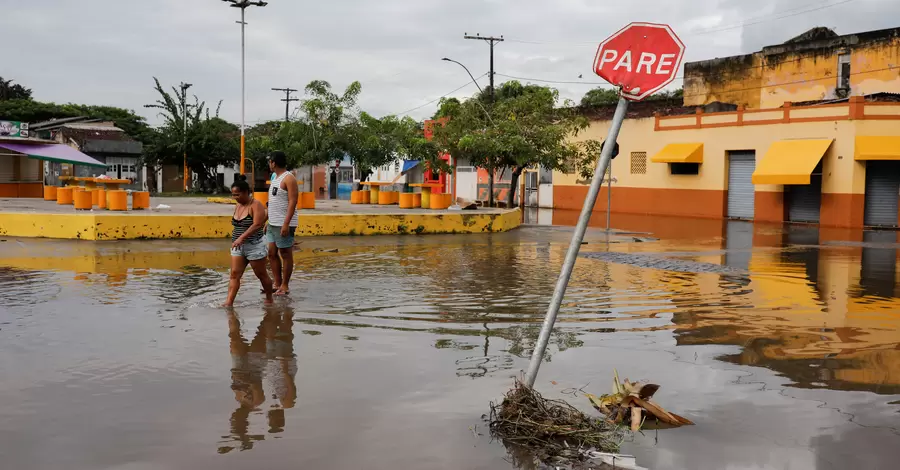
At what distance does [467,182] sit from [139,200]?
29.5 metres

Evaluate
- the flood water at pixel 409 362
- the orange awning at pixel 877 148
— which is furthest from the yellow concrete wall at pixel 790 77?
the flood water at pixel 409 362

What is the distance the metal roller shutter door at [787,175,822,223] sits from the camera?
31688mm

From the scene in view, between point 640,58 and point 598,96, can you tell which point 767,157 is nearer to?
point 640,58

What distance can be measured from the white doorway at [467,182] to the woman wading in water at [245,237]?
130 ft

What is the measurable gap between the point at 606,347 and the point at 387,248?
32.6 feet

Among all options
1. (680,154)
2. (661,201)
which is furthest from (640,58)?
(661,201)

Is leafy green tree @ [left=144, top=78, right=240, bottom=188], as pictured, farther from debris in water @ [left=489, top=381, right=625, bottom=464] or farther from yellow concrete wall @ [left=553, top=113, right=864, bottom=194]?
debris in water @ [left=489, top=381, right=625, bottom=464]

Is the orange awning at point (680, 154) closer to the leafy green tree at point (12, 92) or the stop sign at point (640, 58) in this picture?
the stop sign at point (640, 58)

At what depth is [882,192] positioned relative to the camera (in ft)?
98.7

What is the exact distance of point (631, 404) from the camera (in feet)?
16.8

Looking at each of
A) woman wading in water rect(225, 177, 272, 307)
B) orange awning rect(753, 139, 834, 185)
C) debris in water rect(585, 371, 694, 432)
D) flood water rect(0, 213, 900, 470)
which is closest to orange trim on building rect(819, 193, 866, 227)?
orange awning rect(753, 139, 834, 185)

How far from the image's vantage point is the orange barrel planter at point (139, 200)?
2147cm

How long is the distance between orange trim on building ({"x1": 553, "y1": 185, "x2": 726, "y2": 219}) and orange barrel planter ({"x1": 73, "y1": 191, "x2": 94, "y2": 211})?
897 inches

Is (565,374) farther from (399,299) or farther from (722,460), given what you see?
(399,299)
